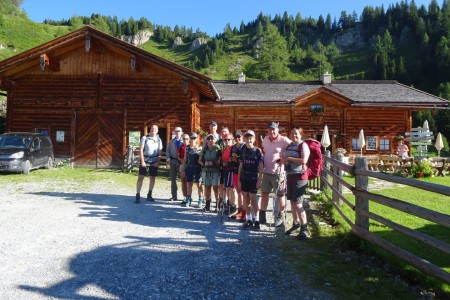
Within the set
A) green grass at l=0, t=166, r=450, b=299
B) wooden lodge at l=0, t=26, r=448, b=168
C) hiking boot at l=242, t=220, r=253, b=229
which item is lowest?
green grass at l=0, t=166, r=450, b=299

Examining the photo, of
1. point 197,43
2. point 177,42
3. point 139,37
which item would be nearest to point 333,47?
point 197,43

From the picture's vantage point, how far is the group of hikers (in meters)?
5.55

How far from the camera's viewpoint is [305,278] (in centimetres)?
387

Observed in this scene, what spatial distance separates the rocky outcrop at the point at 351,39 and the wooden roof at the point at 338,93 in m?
126

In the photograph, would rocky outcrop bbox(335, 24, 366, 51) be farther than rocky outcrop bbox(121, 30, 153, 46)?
No

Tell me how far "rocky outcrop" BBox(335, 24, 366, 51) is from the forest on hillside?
0.58m

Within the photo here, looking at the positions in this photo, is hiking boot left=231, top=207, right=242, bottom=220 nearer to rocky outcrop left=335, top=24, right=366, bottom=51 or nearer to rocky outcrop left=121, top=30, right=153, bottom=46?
rocky outcrop left=335, top=24, right=366, bottom=51

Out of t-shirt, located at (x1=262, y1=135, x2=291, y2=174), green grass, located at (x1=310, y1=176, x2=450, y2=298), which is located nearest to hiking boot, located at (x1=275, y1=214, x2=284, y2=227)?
green grass, located at (x1=310, y1=176, x2=450, y2=298)

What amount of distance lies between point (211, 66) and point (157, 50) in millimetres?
39470

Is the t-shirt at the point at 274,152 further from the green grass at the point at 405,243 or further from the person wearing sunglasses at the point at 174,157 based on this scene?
the person wearing sunglasses at the point at 174,157

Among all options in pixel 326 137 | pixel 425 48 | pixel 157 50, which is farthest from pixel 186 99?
pixel 157 50

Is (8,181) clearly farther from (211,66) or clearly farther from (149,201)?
(211,66)

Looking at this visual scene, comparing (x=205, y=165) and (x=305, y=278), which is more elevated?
(x=205, y=165)

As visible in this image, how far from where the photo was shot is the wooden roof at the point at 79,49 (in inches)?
598
